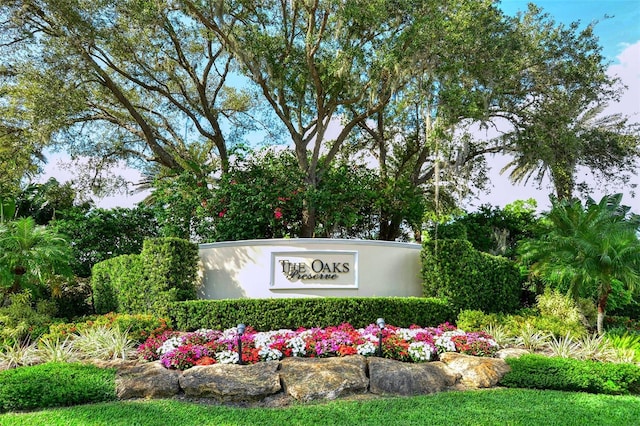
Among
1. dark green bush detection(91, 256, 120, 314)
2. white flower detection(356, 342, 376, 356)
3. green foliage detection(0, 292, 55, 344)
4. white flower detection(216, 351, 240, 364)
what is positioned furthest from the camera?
dark green bush detection(91, 256, 120, 314)

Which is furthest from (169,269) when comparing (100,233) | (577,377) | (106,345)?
(577,377)

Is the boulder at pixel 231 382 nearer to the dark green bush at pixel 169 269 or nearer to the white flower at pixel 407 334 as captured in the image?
the white flower at pixel 407 334

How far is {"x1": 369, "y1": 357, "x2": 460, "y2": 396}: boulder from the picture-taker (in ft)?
25.2

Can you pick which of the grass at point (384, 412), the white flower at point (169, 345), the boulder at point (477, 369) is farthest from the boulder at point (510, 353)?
the white flower at point (169, 345)

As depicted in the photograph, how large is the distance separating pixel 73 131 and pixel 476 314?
15698mm

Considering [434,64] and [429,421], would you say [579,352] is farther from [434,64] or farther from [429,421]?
[434,64]

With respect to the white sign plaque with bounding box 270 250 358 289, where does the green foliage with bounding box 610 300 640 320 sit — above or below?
below

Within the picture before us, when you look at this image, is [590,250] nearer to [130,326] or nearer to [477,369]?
[477,369]

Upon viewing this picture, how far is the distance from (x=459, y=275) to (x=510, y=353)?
308 centimetres

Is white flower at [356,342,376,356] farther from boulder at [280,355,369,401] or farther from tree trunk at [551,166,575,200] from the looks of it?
tree trunk at [551,166,575,200]

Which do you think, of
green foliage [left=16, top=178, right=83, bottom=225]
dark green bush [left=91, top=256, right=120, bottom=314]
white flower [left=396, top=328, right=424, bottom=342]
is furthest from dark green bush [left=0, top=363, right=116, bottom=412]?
green foliage [left=16, top=178, right=83, bottom=225]

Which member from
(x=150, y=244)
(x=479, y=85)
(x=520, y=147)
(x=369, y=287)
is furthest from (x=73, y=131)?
(x=520, y=147)

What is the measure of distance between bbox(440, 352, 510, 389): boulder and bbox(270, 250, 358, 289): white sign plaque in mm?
3800

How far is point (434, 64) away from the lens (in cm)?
1490
